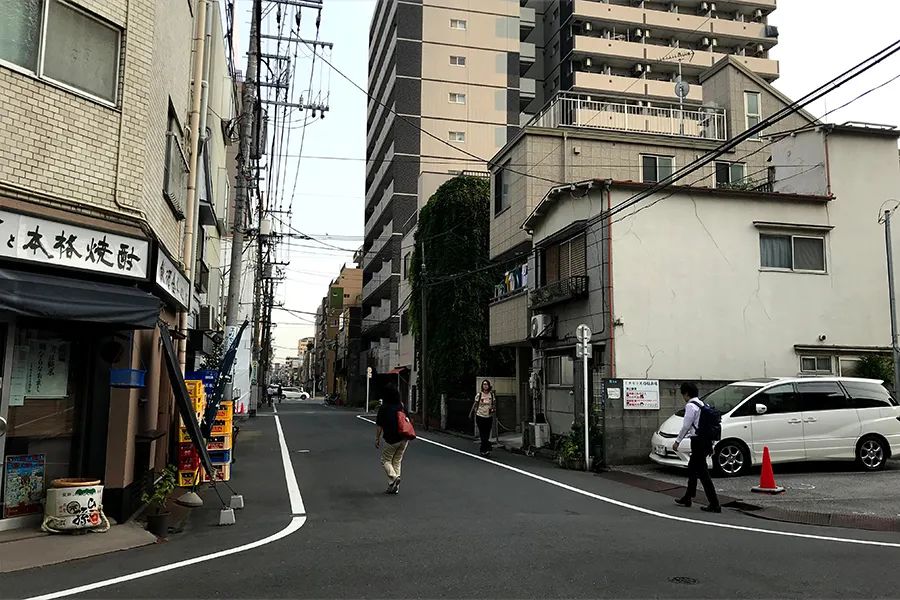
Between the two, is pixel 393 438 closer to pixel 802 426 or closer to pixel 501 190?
pixel 802 426

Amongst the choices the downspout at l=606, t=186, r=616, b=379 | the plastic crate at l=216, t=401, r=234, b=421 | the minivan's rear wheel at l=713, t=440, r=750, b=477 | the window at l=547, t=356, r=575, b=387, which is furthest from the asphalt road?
the window at l=547, t=356, r=575, b=387

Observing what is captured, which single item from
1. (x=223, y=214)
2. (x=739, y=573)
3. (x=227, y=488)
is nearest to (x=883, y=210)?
(x=739, y=573)

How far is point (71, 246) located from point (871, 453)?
14.3m

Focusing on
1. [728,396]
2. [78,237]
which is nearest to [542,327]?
[728,396]

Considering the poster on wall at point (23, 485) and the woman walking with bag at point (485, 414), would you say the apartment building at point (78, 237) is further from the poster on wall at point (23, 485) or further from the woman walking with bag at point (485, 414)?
the woman walking with bag at point (485, 414)

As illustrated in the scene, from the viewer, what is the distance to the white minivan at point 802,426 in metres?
13.5

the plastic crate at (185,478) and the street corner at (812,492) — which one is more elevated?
the plastic crate at (185,478)

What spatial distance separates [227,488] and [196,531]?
355 cm

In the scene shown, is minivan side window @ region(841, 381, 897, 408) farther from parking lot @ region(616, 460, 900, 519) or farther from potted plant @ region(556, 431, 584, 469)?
potted plant @ region(556, 431, 584, 469)

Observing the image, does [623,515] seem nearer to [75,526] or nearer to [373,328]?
[75,526]

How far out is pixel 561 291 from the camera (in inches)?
700

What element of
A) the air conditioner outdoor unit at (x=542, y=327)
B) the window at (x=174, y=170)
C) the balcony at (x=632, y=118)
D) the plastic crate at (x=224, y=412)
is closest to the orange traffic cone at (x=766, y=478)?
the air conditioner outdoor unit at (x=542, y=327)

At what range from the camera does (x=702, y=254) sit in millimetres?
16844

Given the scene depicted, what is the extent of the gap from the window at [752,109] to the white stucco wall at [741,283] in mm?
7521
